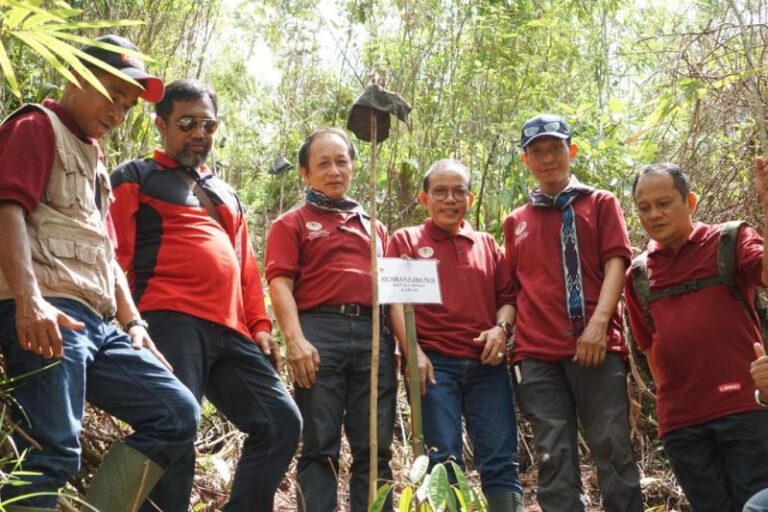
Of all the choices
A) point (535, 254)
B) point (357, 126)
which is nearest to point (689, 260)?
point (535, 254)

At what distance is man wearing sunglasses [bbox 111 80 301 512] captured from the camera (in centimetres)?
387

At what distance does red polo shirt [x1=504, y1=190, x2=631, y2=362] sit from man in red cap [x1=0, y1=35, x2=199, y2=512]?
5.30ft

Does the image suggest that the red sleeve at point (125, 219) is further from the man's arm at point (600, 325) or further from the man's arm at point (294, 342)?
the man's arm at point (600, 325)

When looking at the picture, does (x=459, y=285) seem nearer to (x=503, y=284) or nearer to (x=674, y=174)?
(x=503, y=284)

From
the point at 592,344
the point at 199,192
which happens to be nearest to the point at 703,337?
the point at 592,344

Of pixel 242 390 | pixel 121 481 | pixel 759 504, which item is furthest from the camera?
pixel 242 390

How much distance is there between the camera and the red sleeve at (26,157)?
9.82ft

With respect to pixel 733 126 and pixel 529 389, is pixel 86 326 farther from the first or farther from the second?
pixel 733 126

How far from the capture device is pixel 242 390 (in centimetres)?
396

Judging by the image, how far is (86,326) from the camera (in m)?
3.20

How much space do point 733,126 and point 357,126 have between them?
296 centimetres

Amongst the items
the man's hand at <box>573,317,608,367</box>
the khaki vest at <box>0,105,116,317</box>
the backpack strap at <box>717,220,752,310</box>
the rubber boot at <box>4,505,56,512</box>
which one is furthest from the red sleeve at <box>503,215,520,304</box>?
the rubber boot at <box>4,505,56,512</box>

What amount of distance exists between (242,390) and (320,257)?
2.48 ft

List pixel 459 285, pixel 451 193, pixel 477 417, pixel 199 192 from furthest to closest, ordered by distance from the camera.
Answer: pixel 451 193 → pixel 459 285 → pixel 477 417 → pixel 199 192
